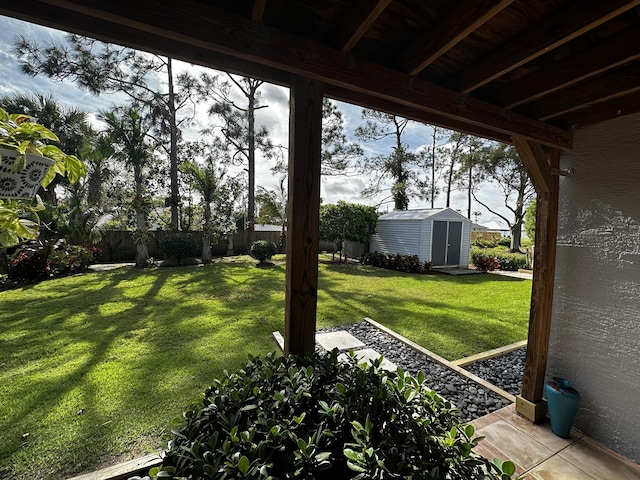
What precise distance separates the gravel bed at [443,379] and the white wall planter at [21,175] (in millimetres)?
3290

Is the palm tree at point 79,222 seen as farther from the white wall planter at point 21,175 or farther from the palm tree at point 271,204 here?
the white wall planter at point 21,175

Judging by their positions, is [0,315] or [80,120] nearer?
[0,315]

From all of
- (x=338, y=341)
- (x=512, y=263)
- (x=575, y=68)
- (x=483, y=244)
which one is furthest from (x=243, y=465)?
(x=483, y=244)

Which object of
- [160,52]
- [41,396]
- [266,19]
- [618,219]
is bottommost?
[41,396]

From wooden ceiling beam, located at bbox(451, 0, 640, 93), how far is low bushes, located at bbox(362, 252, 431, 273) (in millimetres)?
9188

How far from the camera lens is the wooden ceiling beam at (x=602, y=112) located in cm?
203

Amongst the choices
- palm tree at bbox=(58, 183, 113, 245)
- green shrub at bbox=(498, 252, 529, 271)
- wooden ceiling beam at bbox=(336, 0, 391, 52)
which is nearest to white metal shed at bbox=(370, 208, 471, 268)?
green shrub at bbox=(498, 252, 529, 271)

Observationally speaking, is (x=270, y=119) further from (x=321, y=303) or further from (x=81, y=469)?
(x=81, y=469)

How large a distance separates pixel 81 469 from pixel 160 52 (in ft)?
8.25

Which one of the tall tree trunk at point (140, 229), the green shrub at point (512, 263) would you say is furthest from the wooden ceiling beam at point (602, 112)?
the green shrub at point (512, 263)

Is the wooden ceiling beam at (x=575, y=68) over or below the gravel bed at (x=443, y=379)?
over

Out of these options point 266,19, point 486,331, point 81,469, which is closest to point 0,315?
point 81,469

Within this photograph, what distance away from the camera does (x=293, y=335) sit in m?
1.51

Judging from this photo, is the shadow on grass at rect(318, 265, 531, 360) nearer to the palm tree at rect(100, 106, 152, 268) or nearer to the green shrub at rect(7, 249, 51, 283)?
the palm tree at rect(100, 106, 152, 268)
